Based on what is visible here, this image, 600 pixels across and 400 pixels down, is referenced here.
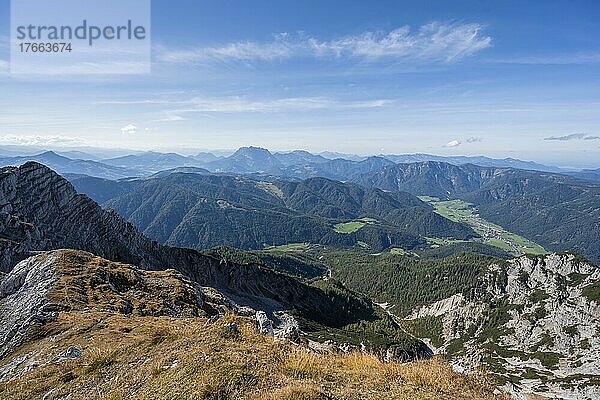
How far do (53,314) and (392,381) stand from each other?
28.2 metres

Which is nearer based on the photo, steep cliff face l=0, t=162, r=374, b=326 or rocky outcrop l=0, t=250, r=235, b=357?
rocky outcrop l=0, t=250, r=235, b=357

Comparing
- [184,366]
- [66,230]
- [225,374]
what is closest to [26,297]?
[184,366]

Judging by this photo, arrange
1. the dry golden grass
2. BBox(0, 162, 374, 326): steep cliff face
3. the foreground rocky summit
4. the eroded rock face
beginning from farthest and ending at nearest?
BBox(0, 162, 374, 326): steep cliff face
the eroded rock face
the foreground rocky summit
the dry golden grass

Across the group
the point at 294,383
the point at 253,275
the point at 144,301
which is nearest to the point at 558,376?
the point at 253,275

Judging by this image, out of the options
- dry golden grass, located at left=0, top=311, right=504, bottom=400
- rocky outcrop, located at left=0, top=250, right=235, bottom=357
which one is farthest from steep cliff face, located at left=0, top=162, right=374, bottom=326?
dry golden grass, located at left=0, top=311, right=504, bottom=400

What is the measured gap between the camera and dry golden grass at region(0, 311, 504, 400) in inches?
605

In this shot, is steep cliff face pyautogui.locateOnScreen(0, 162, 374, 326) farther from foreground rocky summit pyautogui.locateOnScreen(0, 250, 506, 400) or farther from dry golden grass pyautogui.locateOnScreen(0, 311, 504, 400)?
dry golden grass pyautogui.locateOnScreen(0, 311, 504, 400)

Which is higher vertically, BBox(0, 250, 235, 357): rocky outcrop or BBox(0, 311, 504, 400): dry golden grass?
BBox(0, 311, 504, 400): dry golden grass

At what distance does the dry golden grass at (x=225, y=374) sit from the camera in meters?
15.4

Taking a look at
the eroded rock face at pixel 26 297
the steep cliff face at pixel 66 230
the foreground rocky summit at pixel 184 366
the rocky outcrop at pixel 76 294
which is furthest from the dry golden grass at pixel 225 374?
the steep cliff face at pixel 66 230

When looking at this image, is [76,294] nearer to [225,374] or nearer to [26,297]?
[26,297]

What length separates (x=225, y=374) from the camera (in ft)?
52.7

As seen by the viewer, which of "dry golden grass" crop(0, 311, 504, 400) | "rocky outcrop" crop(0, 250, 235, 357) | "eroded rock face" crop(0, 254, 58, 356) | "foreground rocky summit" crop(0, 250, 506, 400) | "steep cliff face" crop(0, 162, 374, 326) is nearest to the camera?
"dry golden grass" crop(0, 311, 504, 400)

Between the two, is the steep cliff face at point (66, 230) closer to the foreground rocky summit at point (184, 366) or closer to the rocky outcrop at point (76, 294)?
the rocky outcrop at point (76, 294)
